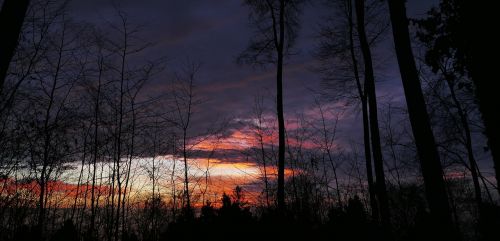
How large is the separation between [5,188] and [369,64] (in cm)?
1290

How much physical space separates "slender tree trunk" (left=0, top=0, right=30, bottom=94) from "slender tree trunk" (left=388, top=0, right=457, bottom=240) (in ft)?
21.4

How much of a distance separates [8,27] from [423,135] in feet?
22.1

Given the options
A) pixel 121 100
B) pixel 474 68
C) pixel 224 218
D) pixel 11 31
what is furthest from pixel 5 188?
pixel 474 68

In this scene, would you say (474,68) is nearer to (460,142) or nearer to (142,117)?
(142,117)

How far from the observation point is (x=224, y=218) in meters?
8.19

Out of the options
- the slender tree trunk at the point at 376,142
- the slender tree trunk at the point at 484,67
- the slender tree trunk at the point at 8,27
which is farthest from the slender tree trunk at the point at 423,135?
the slender tree trunk at the point at 8,27

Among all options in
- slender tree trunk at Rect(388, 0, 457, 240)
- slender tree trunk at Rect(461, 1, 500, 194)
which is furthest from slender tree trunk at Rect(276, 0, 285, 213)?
slender tree trunk at Rect(461, 1, 500, 194)

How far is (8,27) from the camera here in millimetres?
4035

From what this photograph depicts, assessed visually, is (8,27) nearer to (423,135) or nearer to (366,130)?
(423,135)

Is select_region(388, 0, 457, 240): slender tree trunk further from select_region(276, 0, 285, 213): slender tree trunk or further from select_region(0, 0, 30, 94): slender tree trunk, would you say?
select_region(0, 0, 30, 94): slender tree trunk

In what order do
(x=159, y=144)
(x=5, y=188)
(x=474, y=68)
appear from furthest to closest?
(x=159, y=144) → (x=5, y=188) → (x=474, y=68)

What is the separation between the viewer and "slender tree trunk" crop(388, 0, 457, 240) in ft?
18.4

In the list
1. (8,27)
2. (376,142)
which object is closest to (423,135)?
(376,142)

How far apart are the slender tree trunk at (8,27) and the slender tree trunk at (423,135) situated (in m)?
6.53
